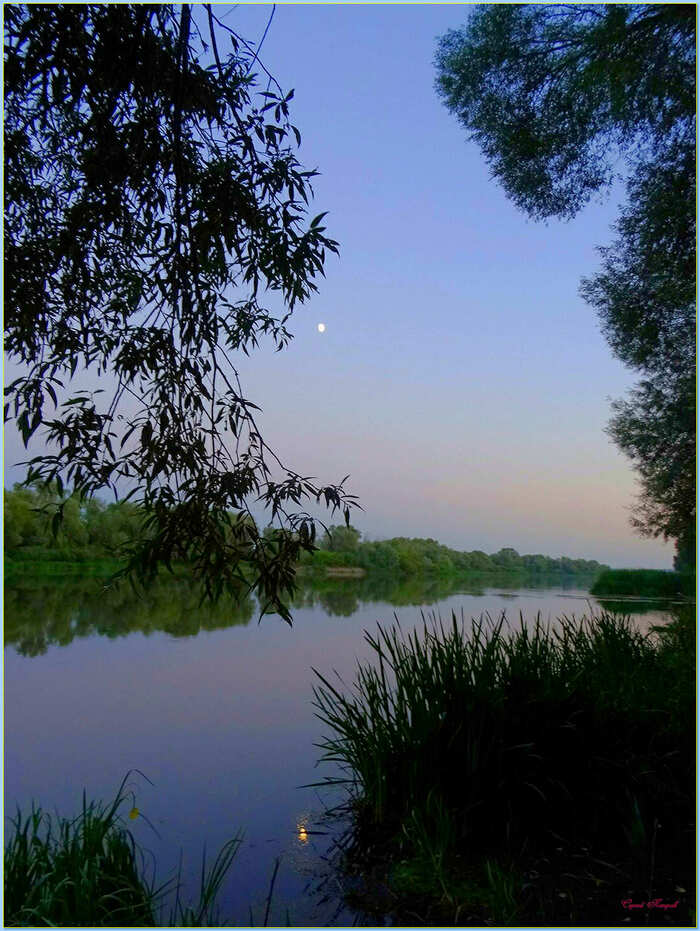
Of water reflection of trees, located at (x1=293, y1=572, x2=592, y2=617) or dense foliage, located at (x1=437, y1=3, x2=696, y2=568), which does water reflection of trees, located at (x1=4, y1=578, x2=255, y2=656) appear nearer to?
water reflection of trees, located at (x1=293, y1=572, x2=592, y2=617)

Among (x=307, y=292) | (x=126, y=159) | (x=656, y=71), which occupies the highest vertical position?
(x=656, y=71)

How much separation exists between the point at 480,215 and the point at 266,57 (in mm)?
1729

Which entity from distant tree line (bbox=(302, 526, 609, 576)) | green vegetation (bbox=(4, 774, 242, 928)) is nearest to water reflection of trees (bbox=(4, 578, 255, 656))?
distant tree line (bbox=(302, 526, 609, 576))

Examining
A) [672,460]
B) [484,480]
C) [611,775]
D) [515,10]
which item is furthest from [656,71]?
[611,775]

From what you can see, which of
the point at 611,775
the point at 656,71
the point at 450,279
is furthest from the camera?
the point at 450,279

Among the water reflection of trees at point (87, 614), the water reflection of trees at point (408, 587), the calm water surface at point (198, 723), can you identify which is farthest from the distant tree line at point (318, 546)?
the water reflection of trees at point (87, 614)

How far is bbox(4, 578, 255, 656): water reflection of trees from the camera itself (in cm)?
574

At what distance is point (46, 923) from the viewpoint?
156cm

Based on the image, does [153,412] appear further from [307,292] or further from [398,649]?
[398,649]

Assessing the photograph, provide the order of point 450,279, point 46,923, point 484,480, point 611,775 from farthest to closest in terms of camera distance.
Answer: point 484,480 < point 450,279 < point 611,775 < point 46,923

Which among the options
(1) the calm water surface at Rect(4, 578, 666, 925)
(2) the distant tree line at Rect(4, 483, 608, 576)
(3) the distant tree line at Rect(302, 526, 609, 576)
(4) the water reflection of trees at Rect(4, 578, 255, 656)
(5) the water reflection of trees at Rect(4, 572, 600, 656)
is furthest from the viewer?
(5) the water reflection of trees at Rect(4, 572, 600, 656)

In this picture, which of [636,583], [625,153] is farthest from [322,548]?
[636,583]

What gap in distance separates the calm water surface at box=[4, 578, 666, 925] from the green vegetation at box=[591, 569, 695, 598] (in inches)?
12.4

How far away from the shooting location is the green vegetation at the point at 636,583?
5.77m
